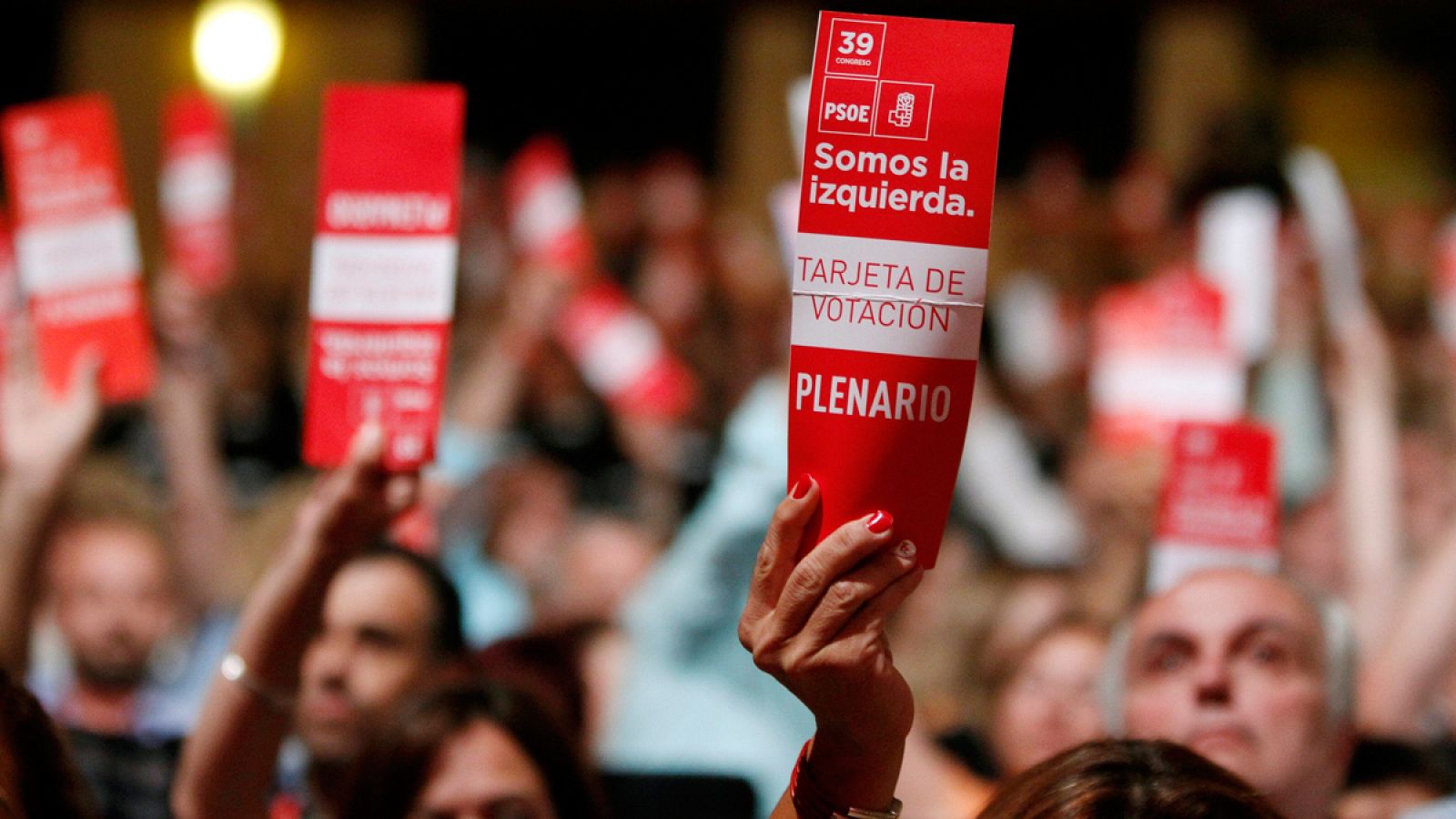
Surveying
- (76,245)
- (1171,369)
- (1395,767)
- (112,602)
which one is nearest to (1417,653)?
(1395,767)

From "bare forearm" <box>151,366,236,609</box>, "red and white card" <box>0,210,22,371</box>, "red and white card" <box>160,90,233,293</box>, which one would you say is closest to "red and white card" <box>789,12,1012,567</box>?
"bare forearm" <box>151,366,236,609</box>

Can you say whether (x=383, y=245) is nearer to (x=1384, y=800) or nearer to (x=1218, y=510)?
(x=1218, y=510)

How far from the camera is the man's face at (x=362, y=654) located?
2783mm

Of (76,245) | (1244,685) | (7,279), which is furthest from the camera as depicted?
(7,279)

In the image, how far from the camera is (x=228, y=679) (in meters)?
2.25

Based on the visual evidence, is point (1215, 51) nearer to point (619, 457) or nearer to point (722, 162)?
point (722, 162)

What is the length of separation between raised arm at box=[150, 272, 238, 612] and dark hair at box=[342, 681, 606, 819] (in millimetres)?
2108

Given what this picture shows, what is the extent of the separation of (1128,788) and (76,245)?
8.25 feet

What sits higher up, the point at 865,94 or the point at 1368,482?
the point at 865,94

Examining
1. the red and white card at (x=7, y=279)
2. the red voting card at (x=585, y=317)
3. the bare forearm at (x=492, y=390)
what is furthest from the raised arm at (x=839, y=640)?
the red and white card at (x=7, y=279)

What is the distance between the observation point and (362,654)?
2.86 meters

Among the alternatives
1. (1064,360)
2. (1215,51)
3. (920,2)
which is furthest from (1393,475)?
(1215,51)

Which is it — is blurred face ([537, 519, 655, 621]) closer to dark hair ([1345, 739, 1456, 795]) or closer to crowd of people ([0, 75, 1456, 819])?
crowd of people ([0, 75, 1456, 819])

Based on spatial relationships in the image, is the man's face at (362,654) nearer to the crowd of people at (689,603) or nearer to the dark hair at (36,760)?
the crowd of people at (689,603)
